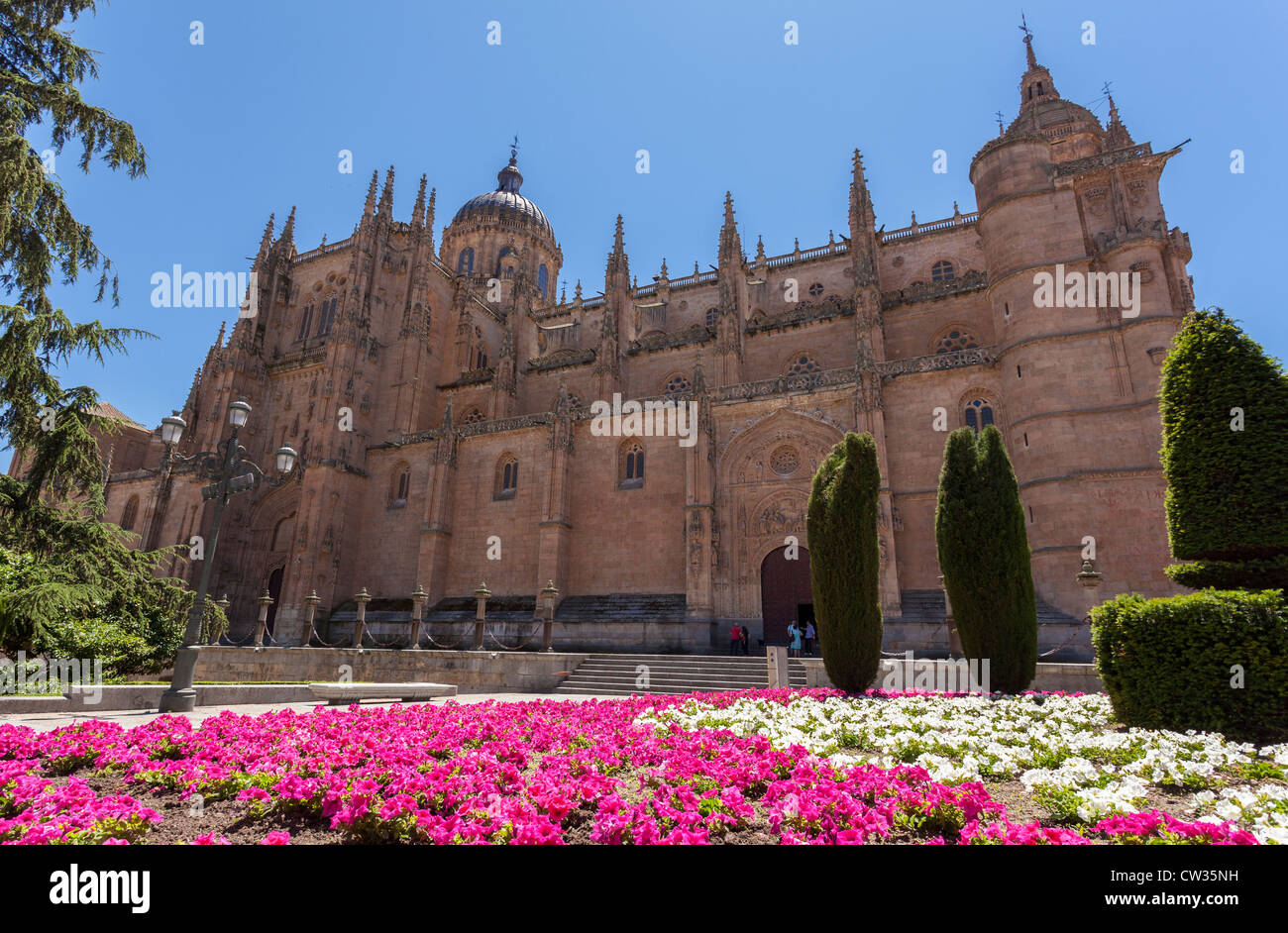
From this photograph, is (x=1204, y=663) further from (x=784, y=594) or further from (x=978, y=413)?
(x=978, y=413)

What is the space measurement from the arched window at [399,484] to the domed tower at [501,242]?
18.8 metres

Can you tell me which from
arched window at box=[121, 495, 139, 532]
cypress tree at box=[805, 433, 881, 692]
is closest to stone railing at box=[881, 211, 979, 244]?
cypress tree at box=[805, 433, 881, 692]

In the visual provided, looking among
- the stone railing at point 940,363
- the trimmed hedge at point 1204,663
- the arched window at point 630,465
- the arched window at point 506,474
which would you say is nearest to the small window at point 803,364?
the stone railing at point 940,363

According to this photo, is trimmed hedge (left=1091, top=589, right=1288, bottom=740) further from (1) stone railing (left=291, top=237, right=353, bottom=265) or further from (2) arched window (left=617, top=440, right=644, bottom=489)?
(1) stone railing (left=291, top=237, right=353, bottom=265)

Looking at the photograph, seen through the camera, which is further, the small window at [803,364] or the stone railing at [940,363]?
the small window at [803,364]

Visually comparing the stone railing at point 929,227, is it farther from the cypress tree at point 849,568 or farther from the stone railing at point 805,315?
the cypress tree at point 849,568

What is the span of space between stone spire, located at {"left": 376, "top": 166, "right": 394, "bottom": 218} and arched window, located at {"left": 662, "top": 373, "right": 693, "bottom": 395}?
1734 cm

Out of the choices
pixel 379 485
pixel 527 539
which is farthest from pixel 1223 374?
pixel 379 485

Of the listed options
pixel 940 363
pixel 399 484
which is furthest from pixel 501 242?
pixel 940 363

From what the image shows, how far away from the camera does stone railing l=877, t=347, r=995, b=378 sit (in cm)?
2081

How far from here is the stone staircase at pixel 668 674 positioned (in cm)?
1537

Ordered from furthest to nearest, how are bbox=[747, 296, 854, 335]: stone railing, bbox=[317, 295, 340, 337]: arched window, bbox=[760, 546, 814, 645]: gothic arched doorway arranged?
1. bbox=[317, 295, 340, 337]: arched window
2. bbox=[747, 296, 854, 335]: stone railing
3. bbox=[760, 546, 814, 645]: gothic arched doorway

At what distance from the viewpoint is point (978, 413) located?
20766 mm

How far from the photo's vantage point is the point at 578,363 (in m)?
32.2
